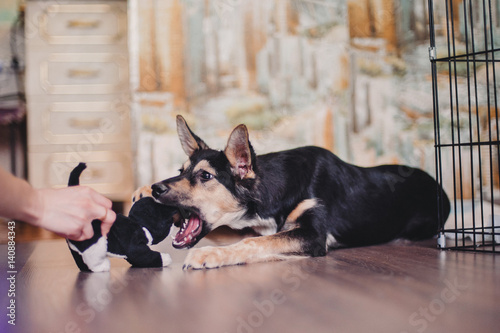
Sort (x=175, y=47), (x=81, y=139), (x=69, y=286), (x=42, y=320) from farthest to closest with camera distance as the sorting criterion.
→ (x=81, y=139) < (x=175, y=47) < (x=69, y=286) < (x=42, y=320)

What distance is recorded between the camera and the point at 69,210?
3.50 feet

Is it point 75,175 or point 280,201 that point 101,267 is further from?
point 280,201

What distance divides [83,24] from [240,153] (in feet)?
10.7

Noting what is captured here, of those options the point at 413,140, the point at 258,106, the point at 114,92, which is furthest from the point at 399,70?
the point at 114,92

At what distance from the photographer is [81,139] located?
15.3 ft

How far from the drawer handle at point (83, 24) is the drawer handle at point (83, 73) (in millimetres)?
391

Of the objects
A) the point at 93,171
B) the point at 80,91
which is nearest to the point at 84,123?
the point at 80,91

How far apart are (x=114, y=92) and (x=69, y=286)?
3282 mm

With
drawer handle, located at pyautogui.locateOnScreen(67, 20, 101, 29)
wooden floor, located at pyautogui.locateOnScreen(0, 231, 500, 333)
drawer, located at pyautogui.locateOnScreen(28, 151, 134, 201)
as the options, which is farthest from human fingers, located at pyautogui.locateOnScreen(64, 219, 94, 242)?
drawer handle, located at pyautogui.locateOnScreen(67, 20, 101, 29)

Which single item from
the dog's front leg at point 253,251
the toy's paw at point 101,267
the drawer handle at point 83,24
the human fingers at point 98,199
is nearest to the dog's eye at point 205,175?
the dog's front leg at point 253,251

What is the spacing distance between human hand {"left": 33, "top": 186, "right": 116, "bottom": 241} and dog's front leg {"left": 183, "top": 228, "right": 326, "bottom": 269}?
80 cm

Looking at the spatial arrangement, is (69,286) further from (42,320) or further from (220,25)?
(220,25)

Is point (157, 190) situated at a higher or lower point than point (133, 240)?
higher

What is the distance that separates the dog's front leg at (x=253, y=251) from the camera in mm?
1929
